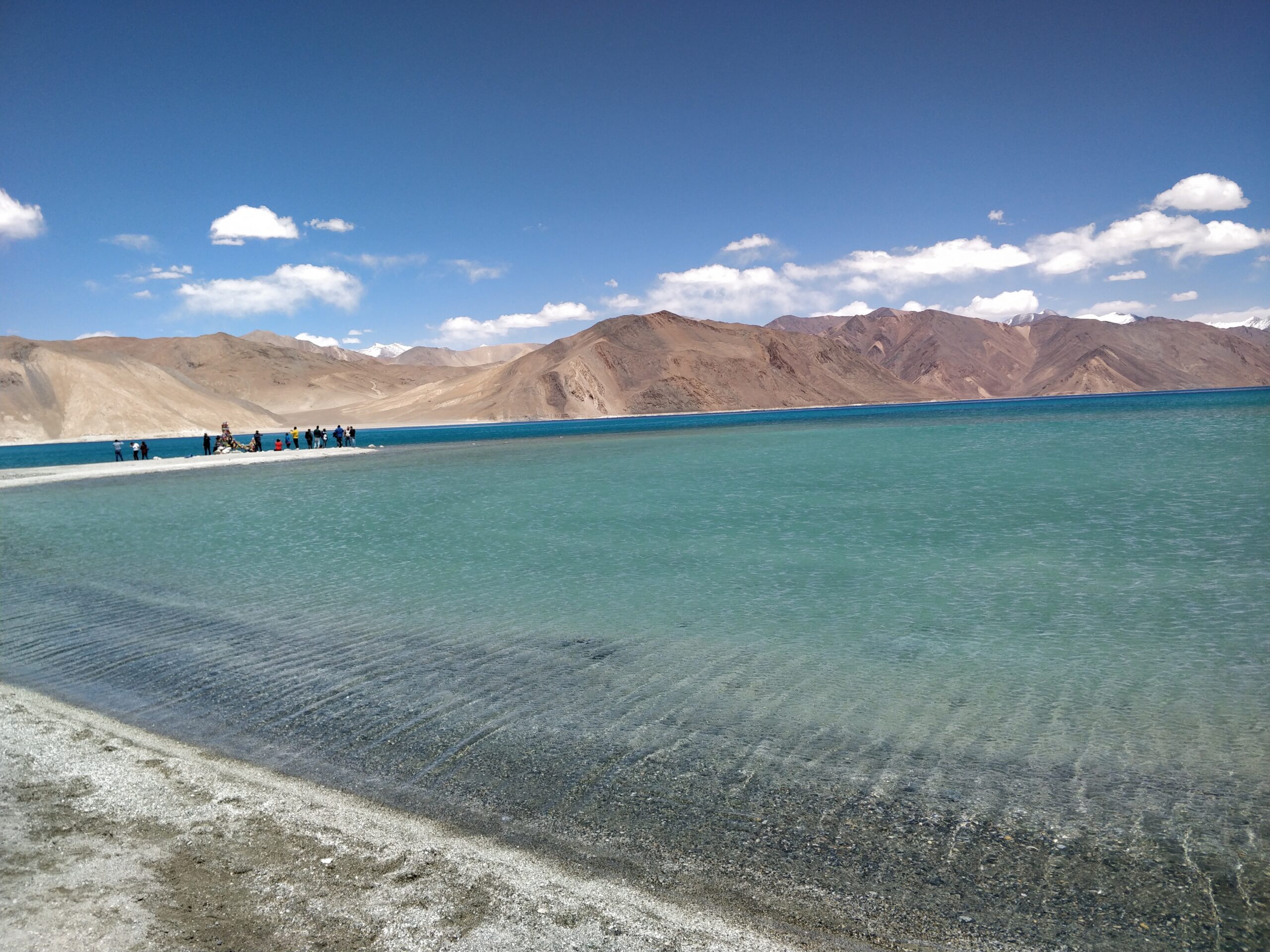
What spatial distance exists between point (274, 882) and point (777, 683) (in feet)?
16.4

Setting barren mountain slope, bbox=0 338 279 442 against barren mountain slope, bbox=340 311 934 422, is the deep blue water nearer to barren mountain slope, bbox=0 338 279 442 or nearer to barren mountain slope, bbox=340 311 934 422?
barren mountain slope, bbox=0 338 279 442

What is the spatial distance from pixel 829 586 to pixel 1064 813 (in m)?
7.18

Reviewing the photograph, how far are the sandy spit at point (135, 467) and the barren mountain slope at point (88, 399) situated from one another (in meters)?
55.1

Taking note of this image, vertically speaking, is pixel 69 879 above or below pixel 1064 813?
above

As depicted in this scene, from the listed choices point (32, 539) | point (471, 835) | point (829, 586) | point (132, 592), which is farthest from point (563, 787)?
point (32, 539)

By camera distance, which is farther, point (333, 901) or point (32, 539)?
point (32, 539)

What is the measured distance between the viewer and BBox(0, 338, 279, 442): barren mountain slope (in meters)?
98.8

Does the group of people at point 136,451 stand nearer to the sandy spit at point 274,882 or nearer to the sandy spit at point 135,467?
the sandy spit at point 135,467

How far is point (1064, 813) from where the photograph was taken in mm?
5281

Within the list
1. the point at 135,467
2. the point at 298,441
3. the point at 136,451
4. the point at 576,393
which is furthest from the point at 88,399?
the point at 576,393

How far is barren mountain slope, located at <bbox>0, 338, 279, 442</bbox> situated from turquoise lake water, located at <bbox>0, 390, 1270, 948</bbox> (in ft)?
307

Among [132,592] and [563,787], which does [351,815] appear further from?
[132,592]

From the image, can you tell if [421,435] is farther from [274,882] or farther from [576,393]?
[274,882]

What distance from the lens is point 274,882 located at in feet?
14.4
